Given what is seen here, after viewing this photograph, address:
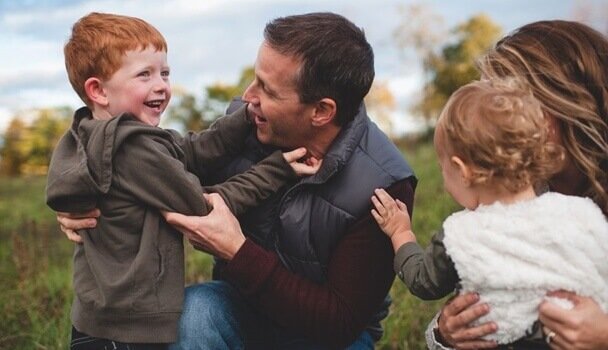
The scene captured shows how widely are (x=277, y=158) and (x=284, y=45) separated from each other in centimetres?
38

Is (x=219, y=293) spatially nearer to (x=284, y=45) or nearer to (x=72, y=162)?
(x=72, y=162)

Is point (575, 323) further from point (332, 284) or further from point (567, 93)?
point (332, 284)

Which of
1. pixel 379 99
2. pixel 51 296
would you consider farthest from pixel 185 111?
pixel 51 296

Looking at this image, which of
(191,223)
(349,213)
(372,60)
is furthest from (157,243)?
(372,60)

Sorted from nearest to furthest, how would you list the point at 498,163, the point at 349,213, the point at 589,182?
the point at 498,163 → the point at 589,182 → the point at 349,213

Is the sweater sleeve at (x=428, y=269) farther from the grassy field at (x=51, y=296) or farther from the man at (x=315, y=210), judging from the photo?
the grassy field at (x=51, y=296)

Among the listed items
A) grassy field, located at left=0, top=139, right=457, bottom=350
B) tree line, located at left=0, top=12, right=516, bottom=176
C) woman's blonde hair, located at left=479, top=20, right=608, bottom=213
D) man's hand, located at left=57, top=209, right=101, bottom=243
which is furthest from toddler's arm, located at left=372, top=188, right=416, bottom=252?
tree line, located at left=0, top=12, right=516, bottom=176

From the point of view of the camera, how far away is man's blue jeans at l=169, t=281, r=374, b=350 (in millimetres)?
2768

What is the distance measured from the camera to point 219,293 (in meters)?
2.94

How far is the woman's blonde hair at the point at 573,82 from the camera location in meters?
→ 2.48

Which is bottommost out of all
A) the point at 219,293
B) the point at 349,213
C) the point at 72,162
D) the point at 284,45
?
the point at 219,293

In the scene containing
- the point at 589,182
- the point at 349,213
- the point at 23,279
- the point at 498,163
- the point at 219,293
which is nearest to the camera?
the point at 498,163

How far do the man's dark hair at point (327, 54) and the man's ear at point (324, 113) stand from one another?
0.02 metres

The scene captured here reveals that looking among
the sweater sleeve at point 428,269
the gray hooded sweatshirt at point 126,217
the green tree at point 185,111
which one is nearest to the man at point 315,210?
the gray hooded sweatshirt at point 126,217
